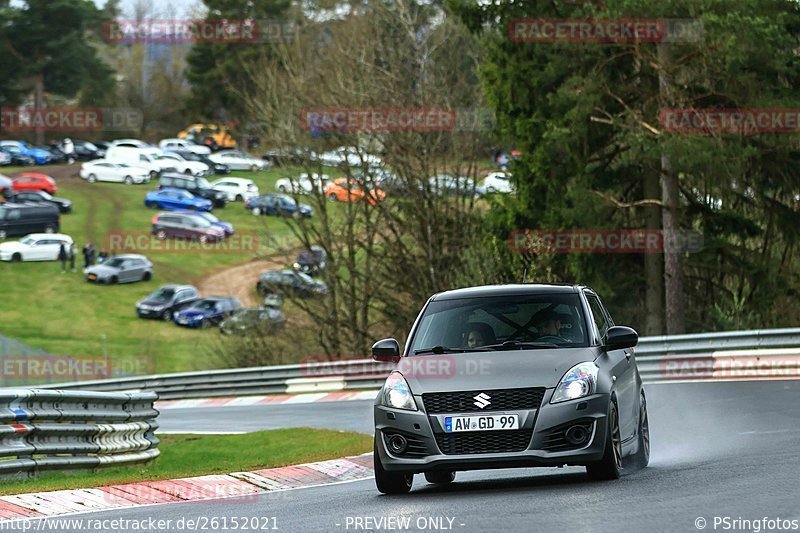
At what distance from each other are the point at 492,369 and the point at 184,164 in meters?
89.9

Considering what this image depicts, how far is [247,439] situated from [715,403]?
694cm

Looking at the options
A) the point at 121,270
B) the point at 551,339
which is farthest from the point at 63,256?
the point at 551,339

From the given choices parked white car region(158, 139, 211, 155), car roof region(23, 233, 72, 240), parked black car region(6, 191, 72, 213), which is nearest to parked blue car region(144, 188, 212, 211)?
parked black car region(6, 191, 72, 213)

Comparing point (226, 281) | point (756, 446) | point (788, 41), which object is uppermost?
point (788, 41)

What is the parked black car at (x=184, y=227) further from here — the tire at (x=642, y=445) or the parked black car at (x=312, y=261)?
the tire at (x=642, y=445)

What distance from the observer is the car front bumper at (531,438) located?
10398 mm

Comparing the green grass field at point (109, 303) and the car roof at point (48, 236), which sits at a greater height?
the car roof at point (48, 236)

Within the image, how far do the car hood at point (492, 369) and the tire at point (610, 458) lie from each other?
1.57ft

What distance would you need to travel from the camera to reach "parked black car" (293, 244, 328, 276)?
49.2 meters

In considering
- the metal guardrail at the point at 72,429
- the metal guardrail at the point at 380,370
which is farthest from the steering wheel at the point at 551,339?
the metal guardrail at the point at 380,370

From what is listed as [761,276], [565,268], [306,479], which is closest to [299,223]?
[565,268]

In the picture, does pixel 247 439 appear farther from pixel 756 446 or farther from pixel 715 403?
pixel 756 446

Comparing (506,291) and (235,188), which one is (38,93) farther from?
(506,291)

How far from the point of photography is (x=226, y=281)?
78375 mm
